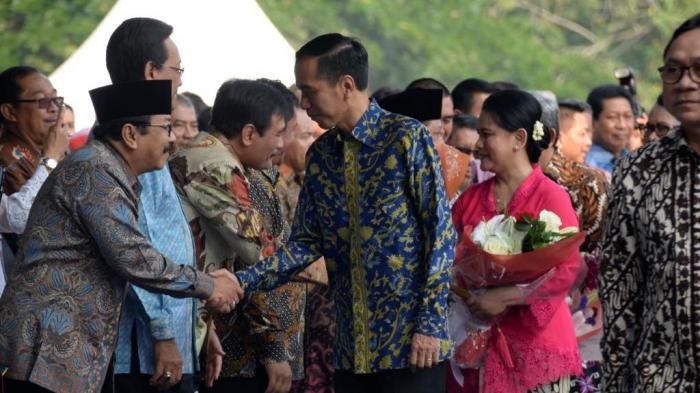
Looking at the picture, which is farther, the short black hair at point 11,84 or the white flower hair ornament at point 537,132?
the short black hair at point 11,84

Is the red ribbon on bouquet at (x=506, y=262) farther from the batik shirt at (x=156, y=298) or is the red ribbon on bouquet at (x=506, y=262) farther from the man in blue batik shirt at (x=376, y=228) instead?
the batik shirt at (x=156, y=298)

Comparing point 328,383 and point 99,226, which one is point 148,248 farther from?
point 328,383

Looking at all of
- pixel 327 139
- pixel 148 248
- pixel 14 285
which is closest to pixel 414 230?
pixel 327 139

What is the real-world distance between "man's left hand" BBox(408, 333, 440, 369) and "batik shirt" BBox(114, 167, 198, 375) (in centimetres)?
104

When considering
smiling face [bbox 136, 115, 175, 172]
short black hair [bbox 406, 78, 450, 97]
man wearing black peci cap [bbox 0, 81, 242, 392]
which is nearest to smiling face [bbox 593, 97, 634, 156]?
short black hair [bbox 406, 78, 450, 97]

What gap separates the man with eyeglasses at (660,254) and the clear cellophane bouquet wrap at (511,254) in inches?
77.3

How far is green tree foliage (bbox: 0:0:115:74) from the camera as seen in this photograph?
2236cm

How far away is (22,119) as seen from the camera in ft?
26.3

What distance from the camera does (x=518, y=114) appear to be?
7293mm

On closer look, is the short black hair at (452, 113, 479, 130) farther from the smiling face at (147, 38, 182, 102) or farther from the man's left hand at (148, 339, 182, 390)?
the man's left hand at (148, 339, 182, 390)

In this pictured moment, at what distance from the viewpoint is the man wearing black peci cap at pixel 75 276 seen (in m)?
5.66

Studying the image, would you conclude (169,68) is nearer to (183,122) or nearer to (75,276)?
(75,276)

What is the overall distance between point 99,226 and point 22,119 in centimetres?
253

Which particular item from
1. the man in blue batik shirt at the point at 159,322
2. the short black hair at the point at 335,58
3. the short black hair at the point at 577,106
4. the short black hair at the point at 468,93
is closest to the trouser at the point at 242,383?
the man in blue batik shirt at the point at 159,322
